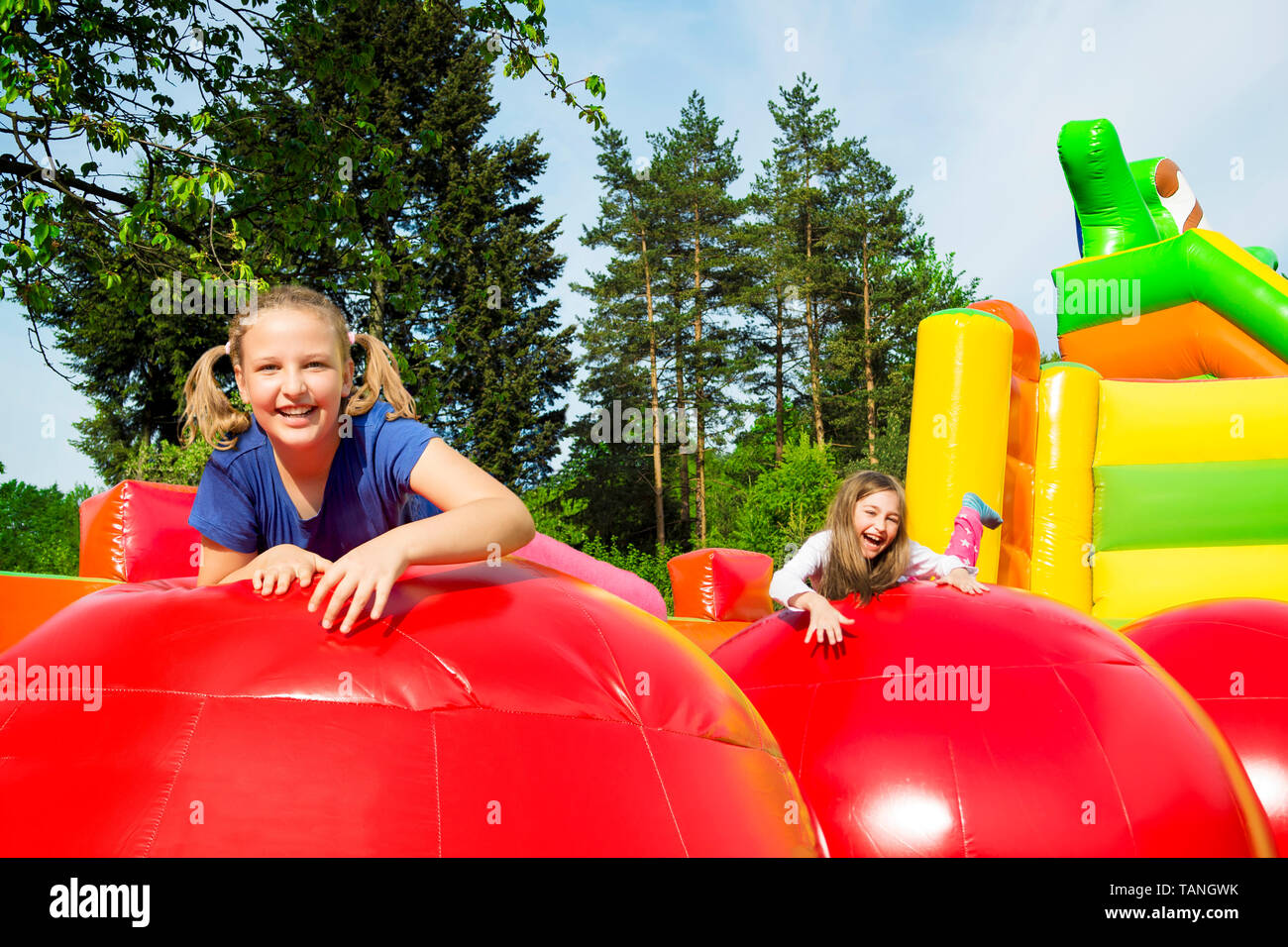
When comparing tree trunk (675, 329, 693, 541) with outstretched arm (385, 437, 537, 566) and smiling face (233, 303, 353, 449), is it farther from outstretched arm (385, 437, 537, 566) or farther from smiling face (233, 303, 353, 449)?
smiling face (233, 303, 353, 449)

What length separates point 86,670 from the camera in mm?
1663

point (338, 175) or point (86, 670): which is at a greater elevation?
point (338, 175)

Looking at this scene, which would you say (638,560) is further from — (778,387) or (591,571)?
(591,571)

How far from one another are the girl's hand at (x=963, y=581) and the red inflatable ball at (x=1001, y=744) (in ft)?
0.40

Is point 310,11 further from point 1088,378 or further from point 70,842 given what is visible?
point 70,842

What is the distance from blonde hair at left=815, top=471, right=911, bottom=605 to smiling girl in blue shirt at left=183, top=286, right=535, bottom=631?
4.53 ft

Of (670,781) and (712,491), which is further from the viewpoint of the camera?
(712,491)

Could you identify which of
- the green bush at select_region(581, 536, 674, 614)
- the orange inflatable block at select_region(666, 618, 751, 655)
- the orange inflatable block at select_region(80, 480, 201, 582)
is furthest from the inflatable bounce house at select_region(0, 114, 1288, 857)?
the green bush at select_region(581, 536, 674, 614)

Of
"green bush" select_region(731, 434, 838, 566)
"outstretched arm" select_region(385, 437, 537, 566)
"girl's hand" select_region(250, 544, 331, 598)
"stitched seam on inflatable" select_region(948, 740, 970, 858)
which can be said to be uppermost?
"green bush" select_region(731, 434, 838, 566)

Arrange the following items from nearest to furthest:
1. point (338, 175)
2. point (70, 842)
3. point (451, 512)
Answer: point (70, 842), point (451, 512), point (338, 175)

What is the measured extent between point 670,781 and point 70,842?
0.97m

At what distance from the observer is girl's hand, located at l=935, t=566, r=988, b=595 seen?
2990 mm

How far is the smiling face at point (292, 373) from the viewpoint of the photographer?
2076 millimetres
